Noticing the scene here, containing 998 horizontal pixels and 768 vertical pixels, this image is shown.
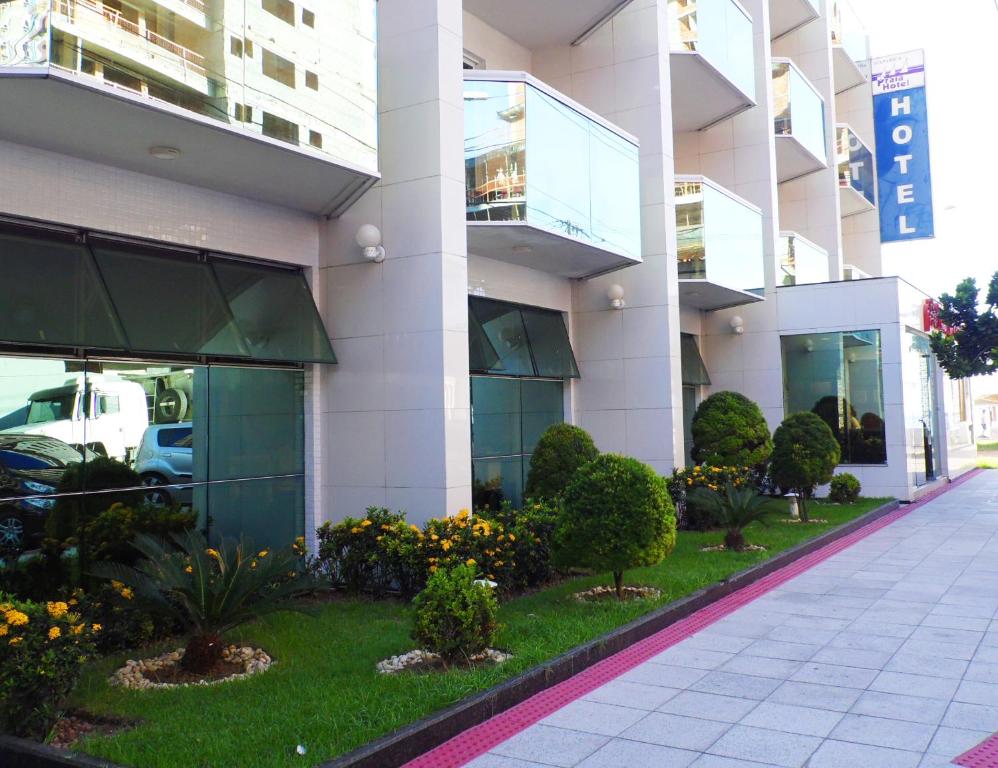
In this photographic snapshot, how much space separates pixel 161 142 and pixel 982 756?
8001 millimetres

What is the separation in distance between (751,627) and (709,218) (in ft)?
35.0

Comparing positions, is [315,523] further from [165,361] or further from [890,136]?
[890,136]

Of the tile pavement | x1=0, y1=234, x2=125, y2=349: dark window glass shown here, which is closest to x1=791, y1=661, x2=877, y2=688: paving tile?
the tile pavement

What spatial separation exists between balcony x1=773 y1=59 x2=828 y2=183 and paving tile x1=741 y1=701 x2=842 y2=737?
1905cm

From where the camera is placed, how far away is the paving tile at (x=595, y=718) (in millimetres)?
5832

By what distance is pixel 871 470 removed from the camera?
65.6 ft

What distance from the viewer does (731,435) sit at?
16.4m

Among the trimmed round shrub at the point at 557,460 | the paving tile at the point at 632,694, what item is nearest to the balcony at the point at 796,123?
the trimmed round shrub at the point at 557,460

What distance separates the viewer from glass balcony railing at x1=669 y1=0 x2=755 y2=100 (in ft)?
54.6

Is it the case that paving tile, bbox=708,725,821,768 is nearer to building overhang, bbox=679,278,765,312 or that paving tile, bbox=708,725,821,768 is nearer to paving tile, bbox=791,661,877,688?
paving tile, bbox=791,661,877,688

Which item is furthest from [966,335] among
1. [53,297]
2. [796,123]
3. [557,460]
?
[53,297]

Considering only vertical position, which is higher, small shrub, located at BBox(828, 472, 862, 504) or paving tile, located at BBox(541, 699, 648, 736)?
small shrub, located at BBox(828, 472, 862, 504)

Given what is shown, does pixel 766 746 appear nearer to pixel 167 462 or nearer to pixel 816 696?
pixel 816 696

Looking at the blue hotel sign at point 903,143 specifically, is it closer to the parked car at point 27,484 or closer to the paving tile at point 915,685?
the paving tile at point 915,685
